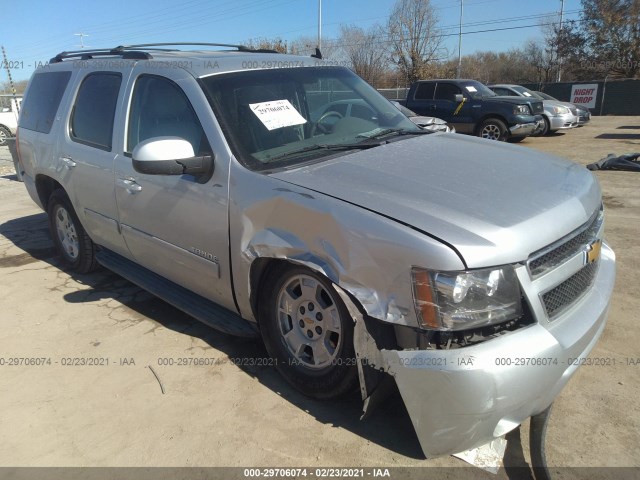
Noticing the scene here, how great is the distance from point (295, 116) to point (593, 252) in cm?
→ 191

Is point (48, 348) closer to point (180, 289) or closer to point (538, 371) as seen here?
point (180, 289)

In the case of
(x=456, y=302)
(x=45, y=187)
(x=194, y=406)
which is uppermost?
(x=456, y=302)

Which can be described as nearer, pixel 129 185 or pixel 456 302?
pixel 456 302

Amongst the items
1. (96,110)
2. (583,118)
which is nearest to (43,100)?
(96,110)

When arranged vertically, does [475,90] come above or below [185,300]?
above

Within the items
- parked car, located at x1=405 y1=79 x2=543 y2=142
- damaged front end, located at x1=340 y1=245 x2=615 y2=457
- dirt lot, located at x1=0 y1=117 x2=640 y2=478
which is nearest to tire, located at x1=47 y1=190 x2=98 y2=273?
dirt lot, located at x1=0 y1=117 x2=640 y2=478

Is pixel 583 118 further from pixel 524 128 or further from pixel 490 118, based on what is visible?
pixel 490 118

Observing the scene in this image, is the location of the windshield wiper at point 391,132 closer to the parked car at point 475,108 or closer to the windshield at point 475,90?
the parked car at point 475,108

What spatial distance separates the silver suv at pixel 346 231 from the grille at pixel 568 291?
0.04 ft

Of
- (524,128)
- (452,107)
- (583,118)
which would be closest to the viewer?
(524,128)

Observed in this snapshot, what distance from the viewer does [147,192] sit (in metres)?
3.43

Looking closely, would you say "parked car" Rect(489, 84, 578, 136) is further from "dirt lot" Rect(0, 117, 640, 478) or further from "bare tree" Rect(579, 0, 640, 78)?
"bare tree" Rect(579, 0, 640, 78)

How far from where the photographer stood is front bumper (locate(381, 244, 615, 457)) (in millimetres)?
1990

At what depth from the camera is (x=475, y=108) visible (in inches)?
537
